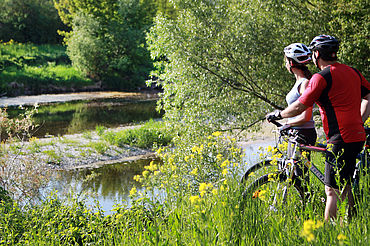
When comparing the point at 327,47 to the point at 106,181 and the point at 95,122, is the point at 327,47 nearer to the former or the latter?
the point at 106,181

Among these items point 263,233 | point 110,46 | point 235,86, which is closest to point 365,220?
point 263,233

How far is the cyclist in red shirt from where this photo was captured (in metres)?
3.55

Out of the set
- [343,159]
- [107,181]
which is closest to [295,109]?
[343,159]

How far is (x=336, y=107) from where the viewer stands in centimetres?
358

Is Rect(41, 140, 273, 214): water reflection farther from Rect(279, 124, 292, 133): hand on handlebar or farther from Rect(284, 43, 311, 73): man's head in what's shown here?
Rect(284, 43, 311, 73): man's head

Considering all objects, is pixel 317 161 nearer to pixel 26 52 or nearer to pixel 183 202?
pixel 183 202

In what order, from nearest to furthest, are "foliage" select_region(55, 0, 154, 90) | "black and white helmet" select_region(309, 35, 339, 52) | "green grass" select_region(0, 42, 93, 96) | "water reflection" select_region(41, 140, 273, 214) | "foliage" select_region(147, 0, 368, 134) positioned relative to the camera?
"black and white helmet" select_region(309, 35, 339, 52)
"water reflection" select_region(41, 140, 273, 214)
"foliage" select_region(147, 0, 368, 134)
"green grass" select_region(0, 42, 93, 96)
"foliage" select_region(55, 0, 154, 90)

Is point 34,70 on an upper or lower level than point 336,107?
lower

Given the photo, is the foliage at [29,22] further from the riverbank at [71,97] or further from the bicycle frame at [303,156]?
the bicycle frame at [303,156]

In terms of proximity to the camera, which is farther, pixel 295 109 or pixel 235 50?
pixel 235 50

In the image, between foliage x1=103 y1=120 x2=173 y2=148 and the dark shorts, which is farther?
foliage x1=103 y1=120 x2=173 y2=148

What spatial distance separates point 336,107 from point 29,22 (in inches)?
2066

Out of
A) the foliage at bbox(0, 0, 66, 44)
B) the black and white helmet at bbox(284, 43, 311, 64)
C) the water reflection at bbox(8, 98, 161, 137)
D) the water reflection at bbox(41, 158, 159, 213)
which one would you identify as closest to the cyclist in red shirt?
the black and white helmet at bbox(284, 43, 311, 64)

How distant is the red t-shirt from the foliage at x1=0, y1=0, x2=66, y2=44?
50.8 metres
